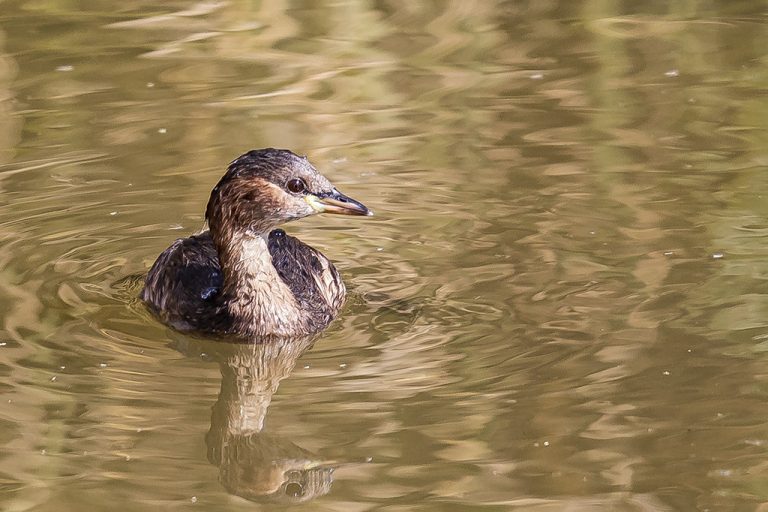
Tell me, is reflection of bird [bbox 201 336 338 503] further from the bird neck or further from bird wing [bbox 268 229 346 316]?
bird wing [bbox 268 229 346 316]

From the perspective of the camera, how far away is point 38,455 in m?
6.70

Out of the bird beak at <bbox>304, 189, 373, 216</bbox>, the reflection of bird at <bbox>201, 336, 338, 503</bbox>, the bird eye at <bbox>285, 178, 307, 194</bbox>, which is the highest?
the bird eye at <bbox>285, 178, 307, 194</bbox>

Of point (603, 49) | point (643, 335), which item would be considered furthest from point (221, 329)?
point (603, 49)

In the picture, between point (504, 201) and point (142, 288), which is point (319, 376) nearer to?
point (142, 288)

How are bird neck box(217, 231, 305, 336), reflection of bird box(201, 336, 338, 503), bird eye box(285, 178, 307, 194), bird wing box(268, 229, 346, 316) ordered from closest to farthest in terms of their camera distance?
reflection of bird box(201, 336, 338, 503) < bird eye box(285, 178, 307, 194) < bird neck box(217, 231, 305, 336) < bird wing box(268, 229, 346, 316)

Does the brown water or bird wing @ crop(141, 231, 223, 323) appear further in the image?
bird wing @ crop(141, 231, 223, 323)

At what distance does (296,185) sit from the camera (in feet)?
26.1

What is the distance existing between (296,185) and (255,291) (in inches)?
24.9

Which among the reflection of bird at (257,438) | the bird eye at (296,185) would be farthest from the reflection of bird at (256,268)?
the reflection of bird at (257,438)

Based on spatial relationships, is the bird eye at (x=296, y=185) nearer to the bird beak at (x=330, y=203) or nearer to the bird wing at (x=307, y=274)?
the bird beak at (x=330, y=203)

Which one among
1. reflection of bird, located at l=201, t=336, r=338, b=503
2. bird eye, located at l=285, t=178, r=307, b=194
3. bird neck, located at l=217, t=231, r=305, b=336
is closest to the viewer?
reflection of bird, located at l=201, t=336, r=338, b=503

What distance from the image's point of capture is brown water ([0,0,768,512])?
6.55 m

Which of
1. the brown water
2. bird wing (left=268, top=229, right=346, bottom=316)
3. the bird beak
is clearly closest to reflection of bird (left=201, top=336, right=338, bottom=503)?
the brown water

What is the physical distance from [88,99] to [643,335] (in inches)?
223
